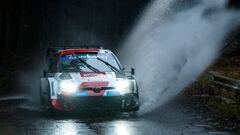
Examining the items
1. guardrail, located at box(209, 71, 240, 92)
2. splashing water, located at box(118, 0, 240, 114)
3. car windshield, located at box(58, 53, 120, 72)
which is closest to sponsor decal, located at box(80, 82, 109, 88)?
car windshield, located at box(58, 53, 120, 72)

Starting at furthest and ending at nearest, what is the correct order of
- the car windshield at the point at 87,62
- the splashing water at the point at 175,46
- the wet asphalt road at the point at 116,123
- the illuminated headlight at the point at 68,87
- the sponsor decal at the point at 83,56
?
1. the splashing water at the point at 175,46
2. the sponsor decal at the point at 83,56
3. the car windshield at the point at 87,62
4. the illuminated headlight at the point at 68,87
5. the wet asphalt road at the point at 116,123

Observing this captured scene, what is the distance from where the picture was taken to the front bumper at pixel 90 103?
42.8 ft

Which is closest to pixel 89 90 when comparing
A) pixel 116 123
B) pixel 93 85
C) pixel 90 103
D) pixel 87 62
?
pixel 93 85

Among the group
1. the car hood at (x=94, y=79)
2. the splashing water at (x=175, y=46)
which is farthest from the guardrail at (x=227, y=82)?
the car hood at (x=94, y=79)

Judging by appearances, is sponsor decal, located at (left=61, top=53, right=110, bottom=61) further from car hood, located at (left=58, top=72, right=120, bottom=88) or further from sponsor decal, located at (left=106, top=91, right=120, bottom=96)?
sponsor decal, located at (left=106, top=91, right=120, bottom=96)

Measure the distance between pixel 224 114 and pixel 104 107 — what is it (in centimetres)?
287

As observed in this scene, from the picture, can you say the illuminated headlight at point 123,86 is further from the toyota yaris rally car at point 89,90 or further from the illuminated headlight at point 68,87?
the illuminated headlight at point 68,87

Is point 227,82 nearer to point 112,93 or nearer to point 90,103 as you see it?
point 112,93

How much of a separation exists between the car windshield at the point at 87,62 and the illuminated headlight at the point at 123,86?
104 cm

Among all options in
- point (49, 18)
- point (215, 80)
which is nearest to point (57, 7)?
point (49, 18)

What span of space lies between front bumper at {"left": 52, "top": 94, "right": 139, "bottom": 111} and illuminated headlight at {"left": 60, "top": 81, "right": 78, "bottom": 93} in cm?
15

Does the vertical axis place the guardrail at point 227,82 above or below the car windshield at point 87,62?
below

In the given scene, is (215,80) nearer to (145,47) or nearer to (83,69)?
(83,69)

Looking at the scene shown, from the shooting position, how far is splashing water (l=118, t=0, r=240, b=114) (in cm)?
1869
